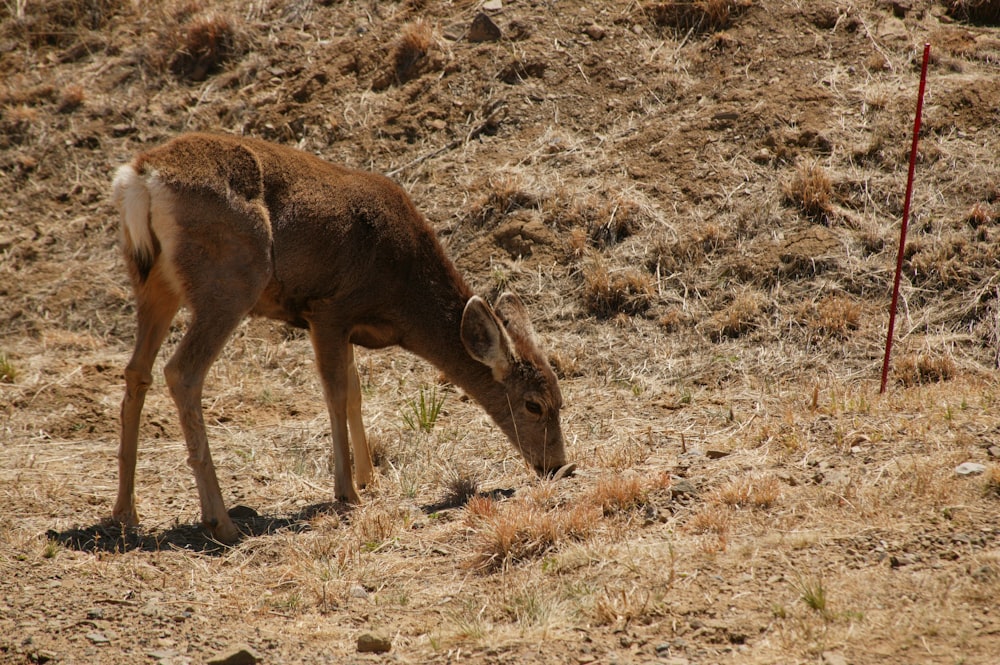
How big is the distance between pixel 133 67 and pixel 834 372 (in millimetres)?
11003

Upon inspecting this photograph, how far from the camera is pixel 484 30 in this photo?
13.7 m

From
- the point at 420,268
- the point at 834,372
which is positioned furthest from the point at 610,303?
the point at 420,268

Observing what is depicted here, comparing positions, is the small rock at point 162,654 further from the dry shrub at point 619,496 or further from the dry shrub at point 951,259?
the dry shrub at point 951,259

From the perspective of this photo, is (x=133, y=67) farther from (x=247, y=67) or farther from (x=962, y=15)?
(x=962, y=15)

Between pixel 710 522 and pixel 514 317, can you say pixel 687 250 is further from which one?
pixel 710 522

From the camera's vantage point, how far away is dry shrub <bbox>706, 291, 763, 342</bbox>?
1001cm

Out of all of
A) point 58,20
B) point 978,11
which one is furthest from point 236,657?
point 58,20

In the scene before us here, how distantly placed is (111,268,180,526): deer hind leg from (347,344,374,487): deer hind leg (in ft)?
4.56

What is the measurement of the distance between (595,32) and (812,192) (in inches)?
162

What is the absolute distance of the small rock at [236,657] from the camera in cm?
468

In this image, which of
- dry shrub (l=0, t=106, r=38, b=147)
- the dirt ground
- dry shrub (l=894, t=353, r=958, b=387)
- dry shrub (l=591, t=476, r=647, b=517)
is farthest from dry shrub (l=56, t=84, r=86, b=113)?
dry shrub (l=894, t=353, r=958, b=387)

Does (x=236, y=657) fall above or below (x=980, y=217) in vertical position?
below

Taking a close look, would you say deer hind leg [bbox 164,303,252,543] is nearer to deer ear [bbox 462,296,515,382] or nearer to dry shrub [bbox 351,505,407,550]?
dry shrub [bbox 351,505,407,550]

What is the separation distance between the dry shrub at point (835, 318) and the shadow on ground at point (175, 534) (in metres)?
4.96
